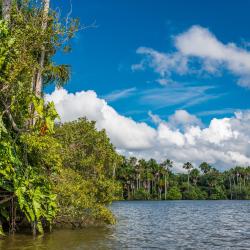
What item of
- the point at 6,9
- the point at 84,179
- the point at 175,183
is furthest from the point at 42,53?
the point at 175,183

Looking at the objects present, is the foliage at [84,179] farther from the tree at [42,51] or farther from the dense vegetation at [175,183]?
the dense vegetation at [175,183]

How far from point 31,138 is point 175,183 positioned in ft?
439

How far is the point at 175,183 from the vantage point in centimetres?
15112

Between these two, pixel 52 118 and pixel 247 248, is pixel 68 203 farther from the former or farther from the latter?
pixel 247 248

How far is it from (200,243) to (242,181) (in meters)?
148

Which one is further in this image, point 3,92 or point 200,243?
point 200,243

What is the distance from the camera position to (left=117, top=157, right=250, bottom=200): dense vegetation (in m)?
141

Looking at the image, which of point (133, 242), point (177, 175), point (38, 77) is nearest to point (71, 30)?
point (38, 77)

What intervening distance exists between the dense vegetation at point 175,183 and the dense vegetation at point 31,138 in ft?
363

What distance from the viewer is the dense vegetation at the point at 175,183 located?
462ft

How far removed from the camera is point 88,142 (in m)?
40.1

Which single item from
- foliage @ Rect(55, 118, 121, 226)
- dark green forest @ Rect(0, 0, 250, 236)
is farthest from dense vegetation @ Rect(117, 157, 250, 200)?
dark green forest @ Rect(0, 0, 250, 236)

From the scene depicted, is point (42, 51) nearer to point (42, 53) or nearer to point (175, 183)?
point (42, 53)

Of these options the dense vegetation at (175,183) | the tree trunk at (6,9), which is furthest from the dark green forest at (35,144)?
the dense vegetation at (175,183)
